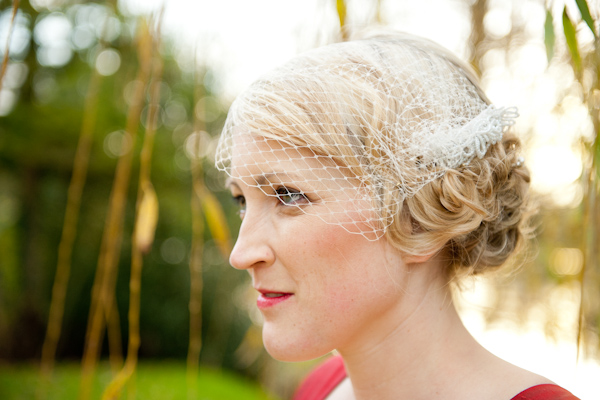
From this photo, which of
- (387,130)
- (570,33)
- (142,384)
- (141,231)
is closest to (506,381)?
(387,130)

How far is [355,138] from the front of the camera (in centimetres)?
132

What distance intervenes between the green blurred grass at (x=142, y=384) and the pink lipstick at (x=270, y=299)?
4781mm

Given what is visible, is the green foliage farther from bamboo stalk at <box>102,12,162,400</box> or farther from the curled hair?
the curled hair

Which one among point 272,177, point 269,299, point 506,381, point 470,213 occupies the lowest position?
point 506,381

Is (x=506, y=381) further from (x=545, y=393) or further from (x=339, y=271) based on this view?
(x=339, y=271)

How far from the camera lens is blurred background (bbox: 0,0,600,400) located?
148 centimetres

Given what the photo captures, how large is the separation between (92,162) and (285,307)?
23.9 feet

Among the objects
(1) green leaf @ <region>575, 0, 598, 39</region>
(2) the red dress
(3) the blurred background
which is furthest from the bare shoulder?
(1) green leaf @ <region>575, 0, 598, 39</region>

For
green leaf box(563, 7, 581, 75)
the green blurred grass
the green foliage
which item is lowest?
the green blurred grass

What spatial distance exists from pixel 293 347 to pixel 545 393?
0.69 meters

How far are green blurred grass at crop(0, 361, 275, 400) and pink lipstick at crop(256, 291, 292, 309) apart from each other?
4.78 metres

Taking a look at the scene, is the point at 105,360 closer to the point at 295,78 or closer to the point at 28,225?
the point at 28,225

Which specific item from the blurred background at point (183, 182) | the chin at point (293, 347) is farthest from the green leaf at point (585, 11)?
the chin at point (293, 347)

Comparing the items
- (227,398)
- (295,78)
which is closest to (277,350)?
(295,78)
